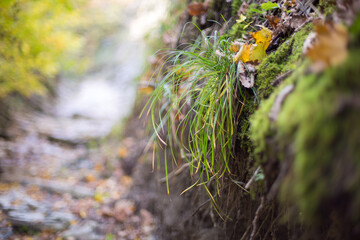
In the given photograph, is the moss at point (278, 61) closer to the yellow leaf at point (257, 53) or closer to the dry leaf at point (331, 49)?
the yellow leaf at point (257, 53)

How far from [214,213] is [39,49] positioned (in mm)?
2837

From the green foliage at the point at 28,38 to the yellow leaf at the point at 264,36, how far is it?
7.24ft

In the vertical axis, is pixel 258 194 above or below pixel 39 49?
below

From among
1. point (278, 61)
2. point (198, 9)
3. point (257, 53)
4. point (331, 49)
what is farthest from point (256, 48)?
point (198, 9)

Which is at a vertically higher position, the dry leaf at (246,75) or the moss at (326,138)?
the dry leaf at (246,75)

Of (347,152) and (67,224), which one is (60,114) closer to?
(67,224)

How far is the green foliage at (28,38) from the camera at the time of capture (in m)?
2.38

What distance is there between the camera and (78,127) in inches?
181

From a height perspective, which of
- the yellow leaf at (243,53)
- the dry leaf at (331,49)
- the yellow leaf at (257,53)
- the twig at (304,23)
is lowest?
the dry leaf at (331,49)

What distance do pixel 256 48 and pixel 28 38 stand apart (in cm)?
266

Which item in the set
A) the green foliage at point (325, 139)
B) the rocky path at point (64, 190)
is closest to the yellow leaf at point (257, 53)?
the green foliage at point (325, 139)

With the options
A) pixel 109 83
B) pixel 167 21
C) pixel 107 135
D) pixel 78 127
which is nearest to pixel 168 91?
pixel 167 21

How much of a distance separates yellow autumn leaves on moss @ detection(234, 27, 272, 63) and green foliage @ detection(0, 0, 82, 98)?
221 cm

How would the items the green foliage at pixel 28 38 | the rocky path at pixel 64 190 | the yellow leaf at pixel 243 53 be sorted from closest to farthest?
the yellow leaf at pixel 243 53 → the rocky path at pixel 64 190 → the green foliage at pixel 28 38
